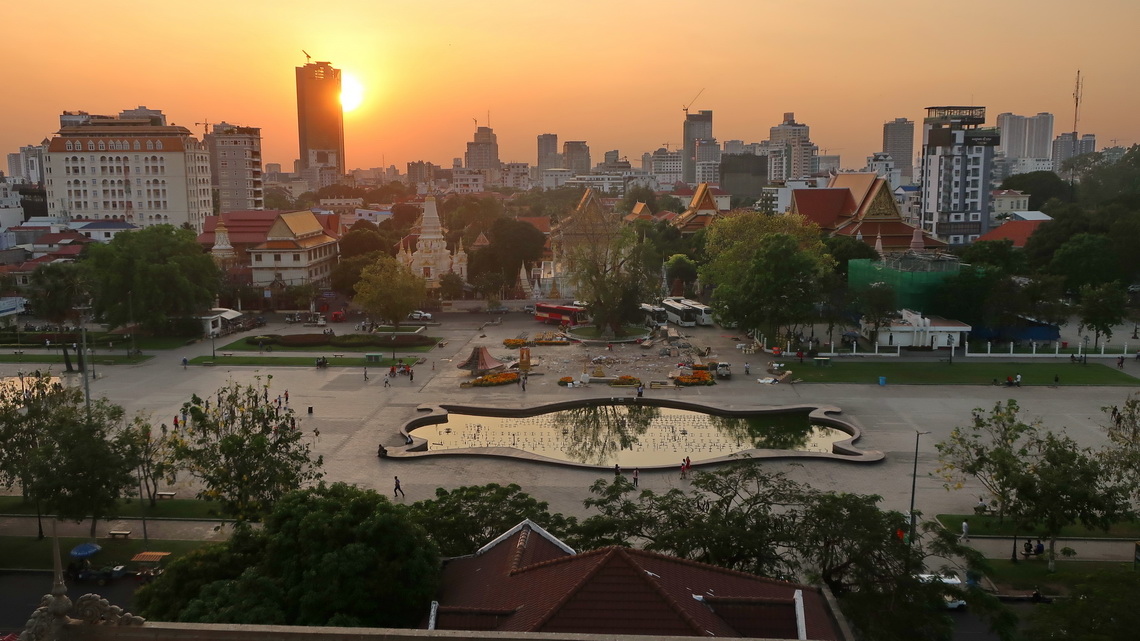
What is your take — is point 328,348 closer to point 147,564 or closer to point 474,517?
point 147,564

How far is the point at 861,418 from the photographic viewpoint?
3153 cm

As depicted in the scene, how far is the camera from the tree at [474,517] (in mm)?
16969

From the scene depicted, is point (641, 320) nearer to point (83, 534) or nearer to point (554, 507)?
point (554, 507)

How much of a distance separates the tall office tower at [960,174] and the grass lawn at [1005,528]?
211ft

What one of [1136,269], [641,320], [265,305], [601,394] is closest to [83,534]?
[601,394]

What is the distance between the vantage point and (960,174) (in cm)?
8169

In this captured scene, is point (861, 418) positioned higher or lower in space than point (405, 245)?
lower

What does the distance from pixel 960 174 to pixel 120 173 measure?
76156 millimetres

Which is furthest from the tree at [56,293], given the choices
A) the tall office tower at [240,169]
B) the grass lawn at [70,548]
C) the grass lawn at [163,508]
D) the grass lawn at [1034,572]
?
the tall office tower at [240,169]

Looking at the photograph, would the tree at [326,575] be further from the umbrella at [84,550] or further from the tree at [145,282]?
the tree at [145,282]

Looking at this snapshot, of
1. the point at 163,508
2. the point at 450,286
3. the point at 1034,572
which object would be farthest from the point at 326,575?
the point at 450,286

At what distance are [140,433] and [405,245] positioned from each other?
154 ft

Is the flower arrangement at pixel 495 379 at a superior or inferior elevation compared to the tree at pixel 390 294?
inferior

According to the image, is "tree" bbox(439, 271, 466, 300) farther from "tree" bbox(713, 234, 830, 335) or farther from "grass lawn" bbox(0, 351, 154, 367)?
"tree" bbox(713, 234, 830, 335)
